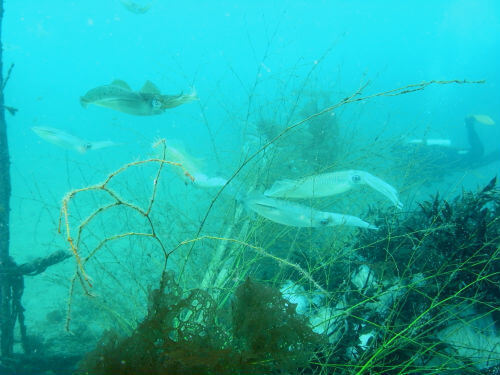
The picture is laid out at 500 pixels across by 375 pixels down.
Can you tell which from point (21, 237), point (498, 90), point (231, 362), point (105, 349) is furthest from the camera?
point (498, 90)

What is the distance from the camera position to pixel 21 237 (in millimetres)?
10430

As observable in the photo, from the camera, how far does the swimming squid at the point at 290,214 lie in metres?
2.70

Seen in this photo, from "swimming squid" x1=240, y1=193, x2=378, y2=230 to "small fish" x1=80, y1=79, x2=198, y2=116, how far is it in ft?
4.38

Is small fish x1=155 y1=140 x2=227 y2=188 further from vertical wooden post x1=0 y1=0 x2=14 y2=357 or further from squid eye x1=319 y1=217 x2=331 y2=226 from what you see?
vertical wooden post x1=0 y1=0 x2=14 y2=357

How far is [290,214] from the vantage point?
9.02ft

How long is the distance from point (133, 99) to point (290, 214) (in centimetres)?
212

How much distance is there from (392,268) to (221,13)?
101504 mm

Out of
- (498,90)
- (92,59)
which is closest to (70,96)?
(92,59)

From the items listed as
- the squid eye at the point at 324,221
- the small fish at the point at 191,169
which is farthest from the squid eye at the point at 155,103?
the squid eye at the point at 324,221

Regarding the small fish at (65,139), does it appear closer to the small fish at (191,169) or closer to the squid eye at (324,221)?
the small fish at (191,169)

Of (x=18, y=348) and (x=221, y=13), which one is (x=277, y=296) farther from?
(x=221, y=13)

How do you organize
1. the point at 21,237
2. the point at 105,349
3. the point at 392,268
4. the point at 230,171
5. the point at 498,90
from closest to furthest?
the point at 105,349, the point at 392,268, the point at 230,171, the point at 21,237, the point at 498,90

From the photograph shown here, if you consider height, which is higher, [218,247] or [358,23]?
[358,23]

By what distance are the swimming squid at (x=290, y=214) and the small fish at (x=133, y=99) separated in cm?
134
